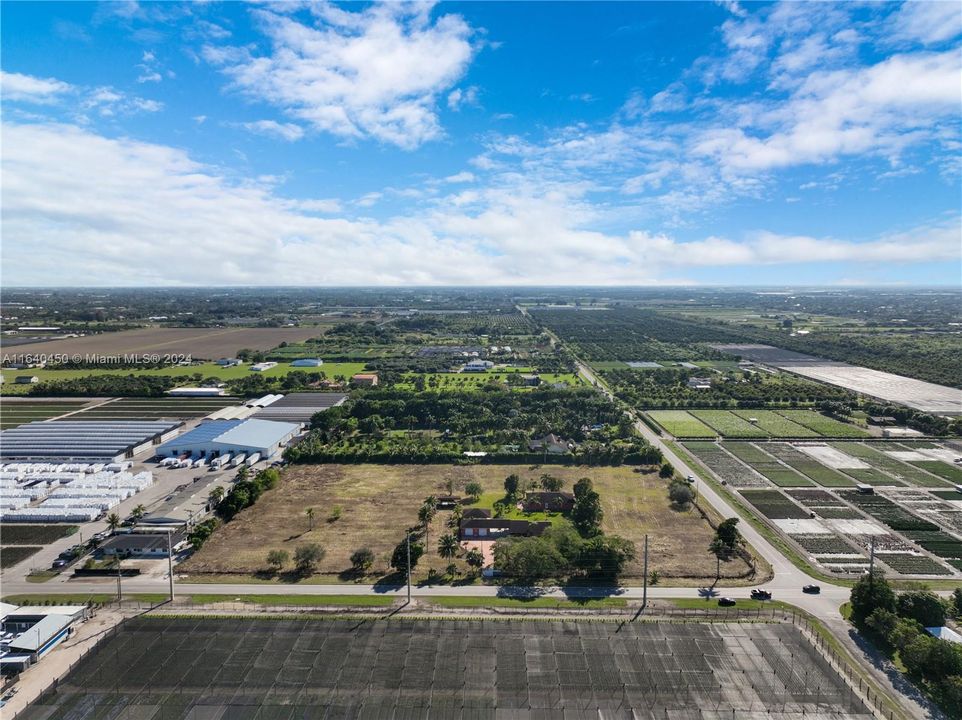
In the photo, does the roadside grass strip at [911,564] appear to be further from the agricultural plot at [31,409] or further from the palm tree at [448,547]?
the agricultural plot at [31,409]

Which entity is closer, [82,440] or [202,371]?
[82,440]

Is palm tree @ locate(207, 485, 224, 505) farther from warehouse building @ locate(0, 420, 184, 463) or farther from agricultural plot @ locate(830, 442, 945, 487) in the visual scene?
agricultural plot @ locate(830, 442, 945, 487)

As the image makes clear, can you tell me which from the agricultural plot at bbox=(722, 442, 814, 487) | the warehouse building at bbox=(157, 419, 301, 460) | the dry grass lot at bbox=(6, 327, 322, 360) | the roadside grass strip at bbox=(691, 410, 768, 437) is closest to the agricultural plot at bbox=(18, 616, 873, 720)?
the agricultural plot at bbox=(722, 442, 814, 487)

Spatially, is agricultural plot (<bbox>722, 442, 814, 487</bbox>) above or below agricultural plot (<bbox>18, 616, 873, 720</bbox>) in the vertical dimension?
above

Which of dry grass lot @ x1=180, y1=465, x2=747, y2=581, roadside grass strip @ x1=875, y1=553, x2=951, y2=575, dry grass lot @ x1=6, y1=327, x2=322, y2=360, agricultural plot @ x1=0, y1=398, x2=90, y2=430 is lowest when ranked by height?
roadside grass strip @ x1=875, y1=553, x2=951, y2=575

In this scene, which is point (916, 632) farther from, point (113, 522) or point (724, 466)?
point (113, 522)

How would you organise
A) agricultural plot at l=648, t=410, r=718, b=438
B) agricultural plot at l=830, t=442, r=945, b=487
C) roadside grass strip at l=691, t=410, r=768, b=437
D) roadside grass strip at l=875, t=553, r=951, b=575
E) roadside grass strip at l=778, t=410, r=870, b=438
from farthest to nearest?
roadside grass strip at l=691, t=410, r=768, b=437 < agricultural plot at l=648, t=410, r=718, b=438 < roadside grass strip at l=778, t=410, r=870, b=438 < agricultural plot at l=830, t=442, r=945, b=487 < roadside grass strip at l=875, t=553, r=951, b=575

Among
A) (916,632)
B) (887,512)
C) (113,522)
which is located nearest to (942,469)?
(887,512)
